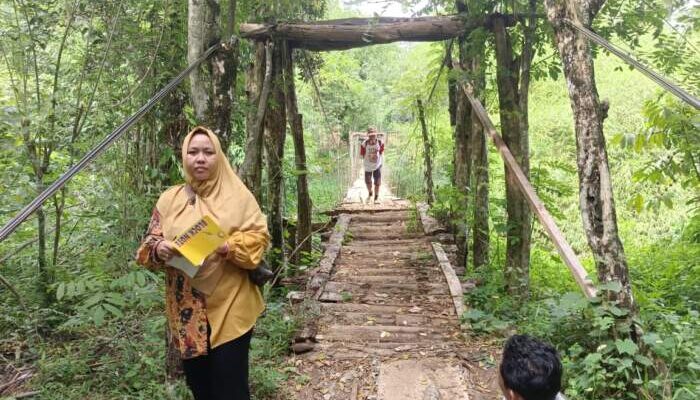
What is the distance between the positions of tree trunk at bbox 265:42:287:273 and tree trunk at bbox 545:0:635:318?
3531 millimetres

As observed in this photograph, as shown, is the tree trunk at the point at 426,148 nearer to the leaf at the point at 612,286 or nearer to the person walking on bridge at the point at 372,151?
the person walking on bridge at the point at 372,151

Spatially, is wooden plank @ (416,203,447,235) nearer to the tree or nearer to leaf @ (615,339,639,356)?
the tree

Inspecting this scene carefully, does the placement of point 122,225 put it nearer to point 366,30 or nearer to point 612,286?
point 612,286

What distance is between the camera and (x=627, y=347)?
256cm

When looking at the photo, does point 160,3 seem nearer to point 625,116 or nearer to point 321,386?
point 321,386

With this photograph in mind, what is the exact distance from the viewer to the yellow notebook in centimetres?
213

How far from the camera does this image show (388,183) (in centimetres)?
1719

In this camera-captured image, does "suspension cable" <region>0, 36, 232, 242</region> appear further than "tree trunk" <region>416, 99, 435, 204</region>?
No

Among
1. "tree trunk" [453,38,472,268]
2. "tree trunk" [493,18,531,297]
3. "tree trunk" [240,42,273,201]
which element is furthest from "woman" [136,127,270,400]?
"tree trunk" [453,38,472,268]

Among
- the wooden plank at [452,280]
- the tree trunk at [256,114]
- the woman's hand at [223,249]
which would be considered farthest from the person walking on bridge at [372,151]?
the woman's hand at [223,249]

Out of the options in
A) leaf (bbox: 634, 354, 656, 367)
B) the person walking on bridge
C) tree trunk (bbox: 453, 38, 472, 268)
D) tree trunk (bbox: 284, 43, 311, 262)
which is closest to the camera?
leaf (bbox: 634, 354, 656, 367)

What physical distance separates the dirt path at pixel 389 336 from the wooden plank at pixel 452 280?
1.7 inches

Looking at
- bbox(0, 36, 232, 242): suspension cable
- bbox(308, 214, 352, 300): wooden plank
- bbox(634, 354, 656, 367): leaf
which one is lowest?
bbox(308, 214, 352, 300): wooden plank

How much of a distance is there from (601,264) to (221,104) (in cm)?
251
